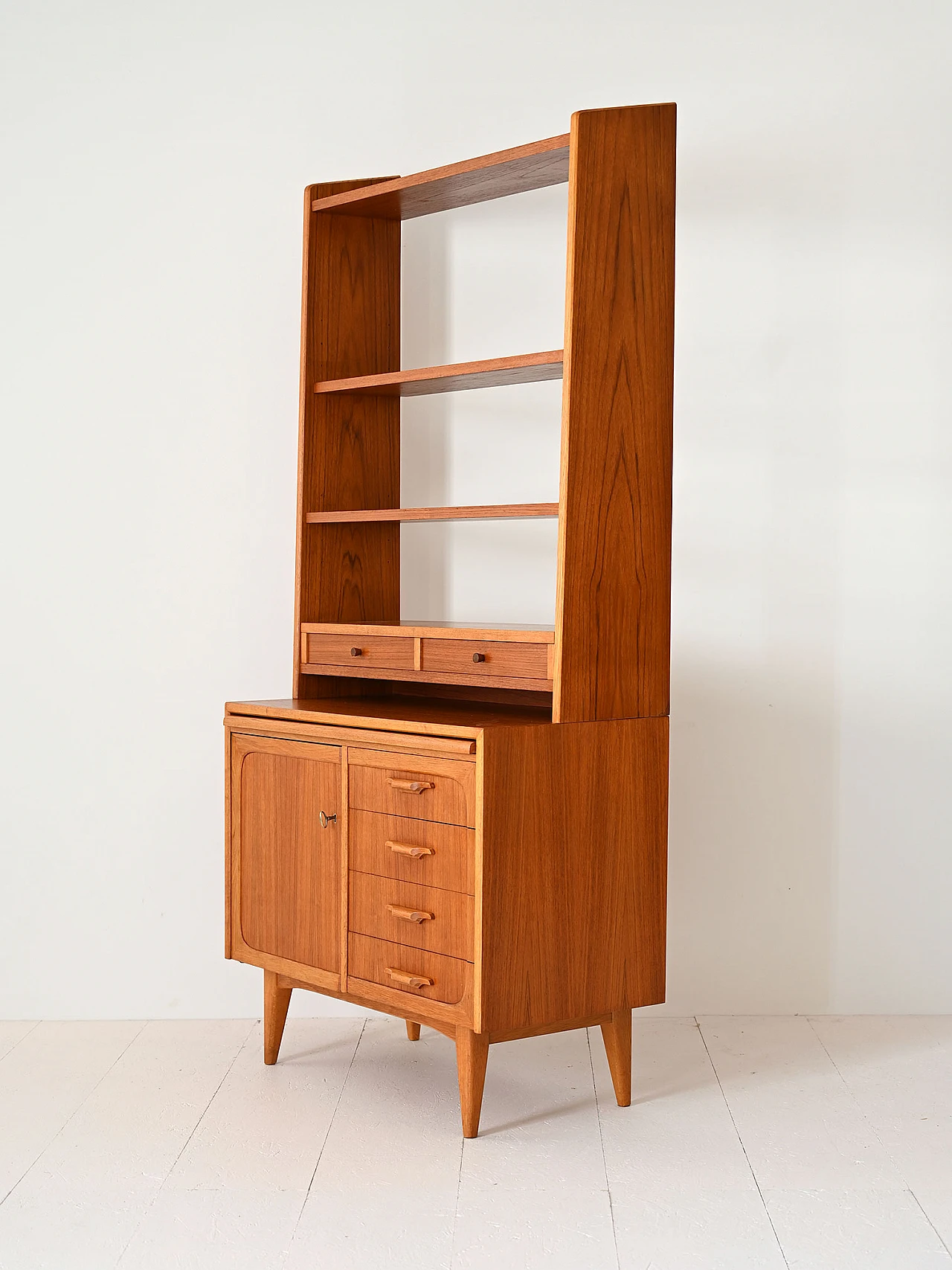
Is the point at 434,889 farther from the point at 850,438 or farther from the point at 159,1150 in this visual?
the point at 850,438

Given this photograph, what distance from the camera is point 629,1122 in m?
2.58

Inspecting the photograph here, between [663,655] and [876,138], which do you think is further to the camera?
[876,138]

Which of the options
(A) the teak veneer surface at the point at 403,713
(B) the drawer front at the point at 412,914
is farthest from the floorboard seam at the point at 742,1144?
(A) the teak veneer surface at the point at 403,713

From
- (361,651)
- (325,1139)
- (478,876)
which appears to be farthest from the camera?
(361,651)

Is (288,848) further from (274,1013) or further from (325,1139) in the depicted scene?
(325,1139)

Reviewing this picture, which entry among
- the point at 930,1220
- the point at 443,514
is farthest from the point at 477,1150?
the point at 443,514

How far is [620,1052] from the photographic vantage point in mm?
2656

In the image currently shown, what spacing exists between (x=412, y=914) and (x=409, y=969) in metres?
0.11

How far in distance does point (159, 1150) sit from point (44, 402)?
1.91m

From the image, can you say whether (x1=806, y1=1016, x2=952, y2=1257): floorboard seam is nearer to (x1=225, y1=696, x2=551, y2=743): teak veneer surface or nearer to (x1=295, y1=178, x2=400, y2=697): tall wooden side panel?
(x1=225, y1=696, x2=551, y2=743): teak veneer surface

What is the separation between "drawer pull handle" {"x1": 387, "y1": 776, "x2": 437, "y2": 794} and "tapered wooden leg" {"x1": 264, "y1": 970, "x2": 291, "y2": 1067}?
2.17 feet

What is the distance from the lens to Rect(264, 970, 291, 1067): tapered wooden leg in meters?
2.93

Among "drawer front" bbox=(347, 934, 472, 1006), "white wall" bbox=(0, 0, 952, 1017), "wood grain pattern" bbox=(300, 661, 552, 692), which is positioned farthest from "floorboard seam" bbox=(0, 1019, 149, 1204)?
"wood grain pattern" bbox=(300, 661, 552, 692)

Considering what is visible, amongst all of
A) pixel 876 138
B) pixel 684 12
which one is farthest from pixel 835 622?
pixel 684 12
